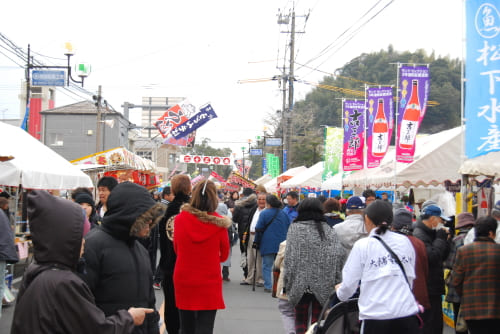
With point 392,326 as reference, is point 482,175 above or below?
above

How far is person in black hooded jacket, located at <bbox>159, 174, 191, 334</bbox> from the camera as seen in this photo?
591 centimetres

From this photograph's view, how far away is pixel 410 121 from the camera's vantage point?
11945mm

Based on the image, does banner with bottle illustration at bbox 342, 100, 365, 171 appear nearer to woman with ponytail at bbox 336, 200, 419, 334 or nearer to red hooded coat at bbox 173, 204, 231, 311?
red hooded coat at bbox 173, 204, 231, 311

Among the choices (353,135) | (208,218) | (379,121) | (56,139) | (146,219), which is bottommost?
(208,218)

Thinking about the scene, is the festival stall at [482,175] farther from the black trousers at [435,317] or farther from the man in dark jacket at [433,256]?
the black trousers at [435,317]

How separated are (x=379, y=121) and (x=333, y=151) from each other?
6209 millimetres

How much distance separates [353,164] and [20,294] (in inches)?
574

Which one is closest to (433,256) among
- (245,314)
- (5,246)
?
(245,314)

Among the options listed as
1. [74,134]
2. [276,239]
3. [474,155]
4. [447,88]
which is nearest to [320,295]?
[474,155]

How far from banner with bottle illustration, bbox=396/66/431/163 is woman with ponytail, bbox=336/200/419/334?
7911 mm

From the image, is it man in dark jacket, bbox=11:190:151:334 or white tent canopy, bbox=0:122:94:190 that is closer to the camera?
man in dark jacket, bbox=11:190:151:334

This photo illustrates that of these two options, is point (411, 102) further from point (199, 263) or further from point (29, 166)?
point (199, 263)

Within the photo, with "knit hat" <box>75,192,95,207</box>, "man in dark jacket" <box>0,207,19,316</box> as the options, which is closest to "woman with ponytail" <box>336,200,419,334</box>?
"knit hat" <box>75,192,95,207</box>

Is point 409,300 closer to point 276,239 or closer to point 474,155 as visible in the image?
point 474,155
